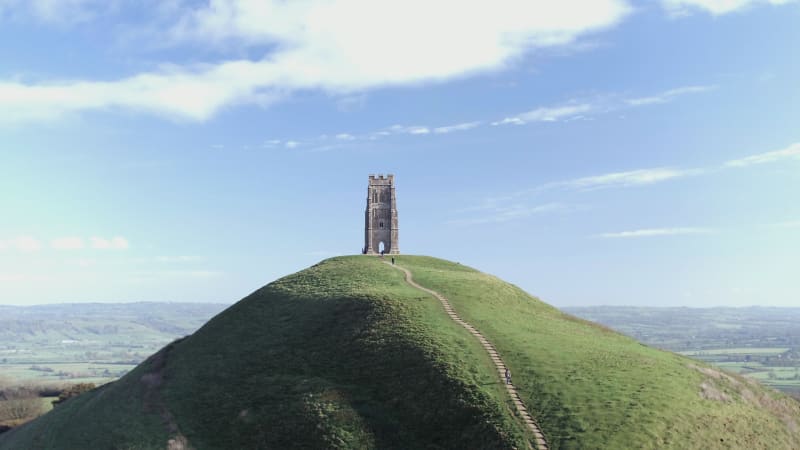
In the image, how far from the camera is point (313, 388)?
54.1 metres

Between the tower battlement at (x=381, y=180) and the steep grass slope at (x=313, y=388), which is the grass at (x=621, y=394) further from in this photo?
the tower battlement at (x=381, y=180)

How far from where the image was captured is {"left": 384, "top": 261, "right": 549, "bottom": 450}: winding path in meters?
43.0

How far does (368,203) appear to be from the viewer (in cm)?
10462

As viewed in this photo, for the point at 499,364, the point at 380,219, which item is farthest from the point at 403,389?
the point at 380,219

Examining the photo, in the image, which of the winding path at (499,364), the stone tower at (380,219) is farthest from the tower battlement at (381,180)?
the winding path at (499,364)

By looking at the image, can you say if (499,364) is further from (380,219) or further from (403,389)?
(380,219)

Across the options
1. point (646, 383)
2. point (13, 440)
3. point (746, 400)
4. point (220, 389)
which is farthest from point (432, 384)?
point (13, 440)

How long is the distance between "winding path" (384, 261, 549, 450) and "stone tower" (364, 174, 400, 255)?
23.7m

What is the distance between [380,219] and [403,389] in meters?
54.8

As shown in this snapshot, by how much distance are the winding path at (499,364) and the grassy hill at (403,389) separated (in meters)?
0.65

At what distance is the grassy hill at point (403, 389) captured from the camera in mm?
44875

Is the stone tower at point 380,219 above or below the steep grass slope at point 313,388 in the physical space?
above

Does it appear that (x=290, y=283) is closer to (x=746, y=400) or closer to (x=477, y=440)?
(x=477, y=440)

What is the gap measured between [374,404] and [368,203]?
185 feet
